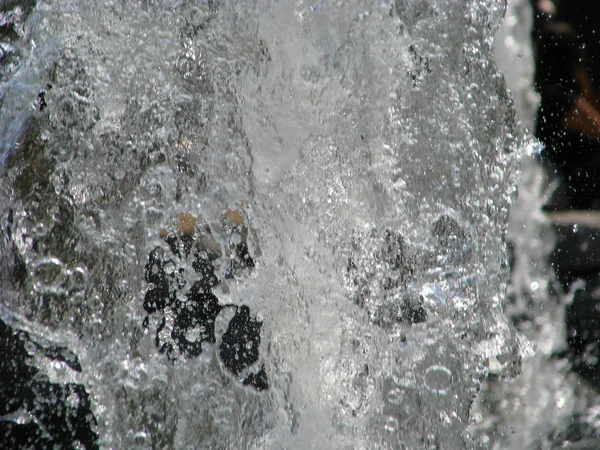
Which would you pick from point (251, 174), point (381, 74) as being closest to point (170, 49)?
point (251, 174)

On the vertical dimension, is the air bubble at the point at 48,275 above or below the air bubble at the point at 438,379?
below

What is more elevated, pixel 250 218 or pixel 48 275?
pixel 250 218

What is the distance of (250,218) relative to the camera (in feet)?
2.94

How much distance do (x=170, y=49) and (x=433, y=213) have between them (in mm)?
509

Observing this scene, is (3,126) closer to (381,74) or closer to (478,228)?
(381,74)

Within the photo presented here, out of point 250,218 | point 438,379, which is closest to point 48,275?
point 250,218

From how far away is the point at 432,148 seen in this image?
0.90 m

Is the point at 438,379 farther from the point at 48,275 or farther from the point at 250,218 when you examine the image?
the point at 48,275

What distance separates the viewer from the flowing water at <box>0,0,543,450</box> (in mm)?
867

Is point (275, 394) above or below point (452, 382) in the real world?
below

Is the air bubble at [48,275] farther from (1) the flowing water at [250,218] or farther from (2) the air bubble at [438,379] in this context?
(2) the air bubble at [438,379]

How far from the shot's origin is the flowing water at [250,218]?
0.87m

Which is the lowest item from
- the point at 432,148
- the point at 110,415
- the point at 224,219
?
the point at 110,415

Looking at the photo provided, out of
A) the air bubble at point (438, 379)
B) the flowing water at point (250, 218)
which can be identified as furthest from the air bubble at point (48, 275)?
the air bubble at point (438, 379)
